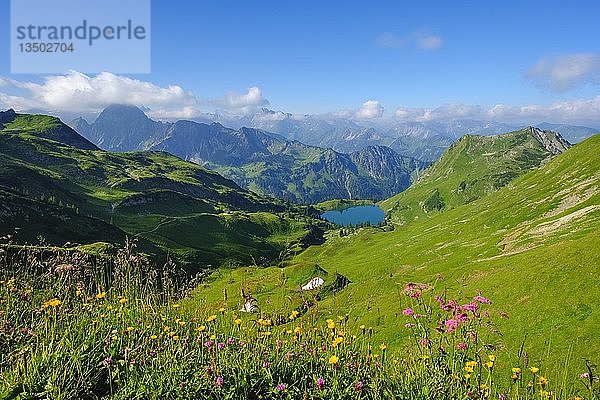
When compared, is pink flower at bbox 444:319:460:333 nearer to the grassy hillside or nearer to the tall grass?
the tall grass

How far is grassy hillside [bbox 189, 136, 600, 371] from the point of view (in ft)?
106

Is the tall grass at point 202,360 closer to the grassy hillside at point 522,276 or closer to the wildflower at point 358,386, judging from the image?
the wildflower at point 358,386

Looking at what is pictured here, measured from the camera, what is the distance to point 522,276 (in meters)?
47.4

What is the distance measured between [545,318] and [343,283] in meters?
53.8

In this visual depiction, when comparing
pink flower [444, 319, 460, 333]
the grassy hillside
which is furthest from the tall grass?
the grassy hillside

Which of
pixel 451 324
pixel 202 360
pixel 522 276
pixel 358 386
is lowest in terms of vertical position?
pixel 522 276

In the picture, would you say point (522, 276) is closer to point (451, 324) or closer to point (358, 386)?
point (451, 324)

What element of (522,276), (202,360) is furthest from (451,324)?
(522,276)

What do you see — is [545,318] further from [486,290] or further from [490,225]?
[490,225]

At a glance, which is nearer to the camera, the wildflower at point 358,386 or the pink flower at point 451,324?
the wildflower at point 358,386

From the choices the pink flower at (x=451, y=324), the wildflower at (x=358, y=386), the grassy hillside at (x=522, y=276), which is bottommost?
the grassy hillside at (x=522, y=276)

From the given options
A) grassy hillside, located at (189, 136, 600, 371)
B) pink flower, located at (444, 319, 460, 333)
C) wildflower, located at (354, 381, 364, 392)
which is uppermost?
pink flower, located at (444, 319, 460, 333)

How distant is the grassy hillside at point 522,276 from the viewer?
32.4 m

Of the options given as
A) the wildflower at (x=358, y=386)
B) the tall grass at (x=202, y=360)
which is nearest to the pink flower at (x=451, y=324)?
the tall grass at (x=202, y=360)
